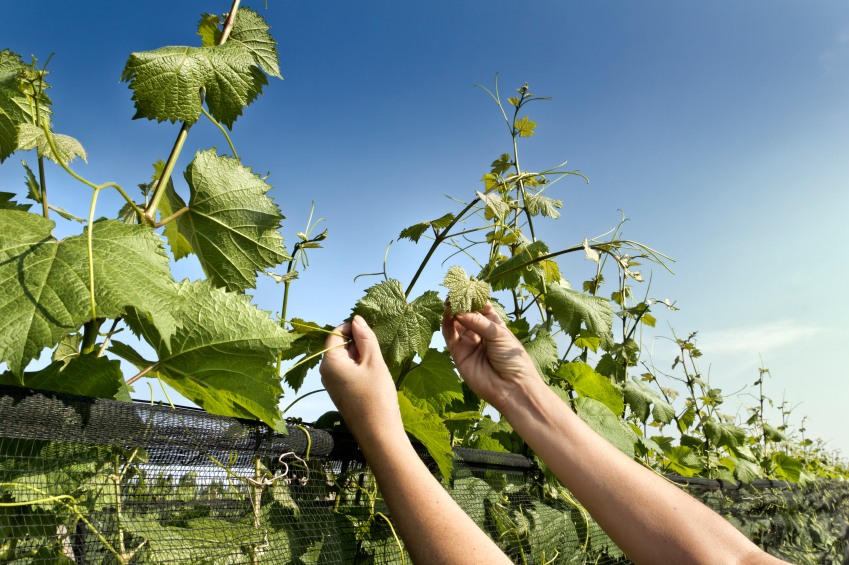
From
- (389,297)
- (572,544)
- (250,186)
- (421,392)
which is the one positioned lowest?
(572,544)

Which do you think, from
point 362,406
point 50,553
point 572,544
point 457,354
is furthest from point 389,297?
point 572,544

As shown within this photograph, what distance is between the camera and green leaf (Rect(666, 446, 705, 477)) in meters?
2.92

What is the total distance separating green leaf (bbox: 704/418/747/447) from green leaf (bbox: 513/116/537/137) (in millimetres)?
2643

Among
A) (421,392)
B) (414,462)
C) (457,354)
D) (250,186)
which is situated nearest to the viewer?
(414,462)

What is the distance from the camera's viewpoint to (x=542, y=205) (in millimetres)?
1534

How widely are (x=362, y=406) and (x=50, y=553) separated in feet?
1.60

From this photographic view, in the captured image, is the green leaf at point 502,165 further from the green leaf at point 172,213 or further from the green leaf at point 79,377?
the green leaf at point 79,377

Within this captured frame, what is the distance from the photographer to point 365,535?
1.10 m

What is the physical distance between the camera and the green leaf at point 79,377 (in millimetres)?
742

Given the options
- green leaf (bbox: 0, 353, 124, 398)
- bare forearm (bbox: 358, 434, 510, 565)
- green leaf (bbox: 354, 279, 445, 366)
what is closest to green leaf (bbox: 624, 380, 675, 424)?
green leaf (bbox: 354, 279, 445, 366)

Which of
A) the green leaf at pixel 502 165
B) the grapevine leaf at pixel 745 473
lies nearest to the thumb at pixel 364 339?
the green leaf at pixel 502 165

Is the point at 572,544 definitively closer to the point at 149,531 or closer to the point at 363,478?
the point at 363,478

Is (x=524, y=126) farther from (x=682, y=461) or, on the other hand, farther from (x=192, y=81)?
(x=682, y=461)

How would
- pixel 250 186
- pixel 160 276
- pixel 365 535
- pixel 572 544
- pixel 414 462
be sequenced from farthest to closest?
pixel 572 544
pixel 365 535
pixel 250 186
pixel 414 462
pixel 160 276
